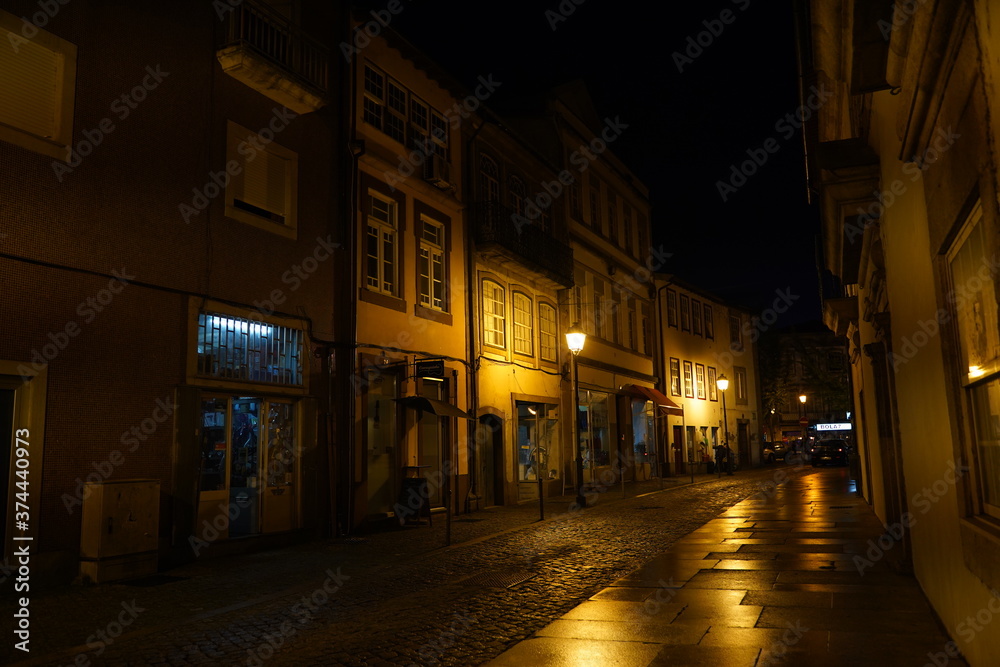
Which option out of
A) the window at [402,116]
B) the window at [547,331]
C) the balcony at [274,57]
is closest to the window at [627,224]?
the window at [547,331]

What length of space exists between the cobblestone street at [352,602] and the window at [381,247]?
199 inches

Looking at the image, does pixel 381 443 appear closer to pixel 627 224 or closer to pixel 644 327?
pixel 627 224

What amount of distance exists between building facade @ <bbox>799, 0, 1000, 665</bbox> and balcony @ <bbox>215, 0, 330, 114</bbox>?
9004 millimetres

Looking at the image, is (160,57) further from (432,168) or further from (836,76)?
(836,76)

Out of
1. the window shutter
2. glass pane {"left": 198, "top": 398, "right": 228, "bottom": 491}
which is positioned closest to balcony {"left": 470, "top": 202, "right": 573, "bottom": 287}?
glass pane {"left": 198, "top": 398, "right": 228, "bottom": 491}

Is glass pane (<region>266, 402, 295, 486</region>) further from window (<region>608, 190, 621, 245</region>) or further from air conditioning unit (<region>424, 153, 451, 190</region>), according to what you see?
window (<region>608, 190, 621, 245</region>)

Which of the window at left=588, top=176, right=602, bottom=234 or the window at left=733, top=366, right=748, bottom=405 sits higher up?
the window at left=588, top=176, right=602, bottom=234

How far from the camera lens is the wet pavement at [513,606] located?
641 centimetres

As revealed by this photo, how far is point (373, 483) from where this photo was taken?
15984 millimetres

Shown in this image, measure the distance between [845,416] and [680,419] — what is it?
39206 mm

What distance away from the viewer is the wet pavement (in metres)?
6.41

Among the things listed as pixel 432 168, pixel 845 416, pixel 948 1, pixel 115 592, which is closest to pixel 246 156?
pixel 432 168

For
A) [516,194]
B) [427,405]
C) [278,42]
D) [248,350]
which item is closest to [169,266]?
[248,350]

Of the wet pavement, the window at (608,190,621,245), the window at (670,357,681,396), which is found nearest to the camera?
the wet pavement
